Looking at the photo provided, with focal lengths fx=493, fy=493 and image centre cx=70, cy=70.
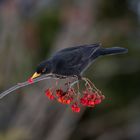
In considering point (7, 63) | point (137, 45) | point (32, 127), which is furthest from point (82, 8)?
point (32, 127)

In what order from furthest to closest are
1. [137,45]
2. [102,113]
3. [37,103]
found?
[137,45]
[102,113]
[37,103]

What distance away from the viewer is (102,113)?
8547 mm

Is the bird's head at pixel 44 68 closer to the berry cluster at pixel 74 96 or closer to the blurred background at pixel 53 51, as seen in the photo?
the berry cluster at pixel 74 96

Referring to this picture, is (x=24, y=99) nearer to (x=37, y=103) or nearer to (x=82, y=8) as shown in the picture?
(x=37, y=103)

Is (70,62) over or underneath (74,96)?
over

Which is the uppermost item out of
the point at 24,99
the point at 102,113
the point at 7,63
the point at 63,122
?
the point at 7,63

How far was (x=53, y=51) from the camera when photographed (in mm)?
8570

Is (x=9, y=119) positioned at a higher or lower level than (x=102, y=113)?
higher

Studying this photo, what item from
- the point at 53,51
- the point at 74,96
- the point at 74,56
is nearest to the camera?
the point at 74,56

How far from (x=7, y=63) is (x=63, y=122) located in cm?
139

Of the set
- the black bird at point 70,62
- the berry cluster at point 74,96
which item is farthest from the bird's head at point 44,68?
the berry cluster at point 74,96

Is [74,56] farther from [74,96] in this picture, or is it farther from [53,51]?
[53,51]

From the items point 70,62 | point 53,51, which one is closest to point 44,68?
point 70,62

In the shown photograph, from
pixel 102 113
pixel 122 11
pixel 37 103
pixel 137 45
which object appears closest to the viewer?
pixel 37 103
